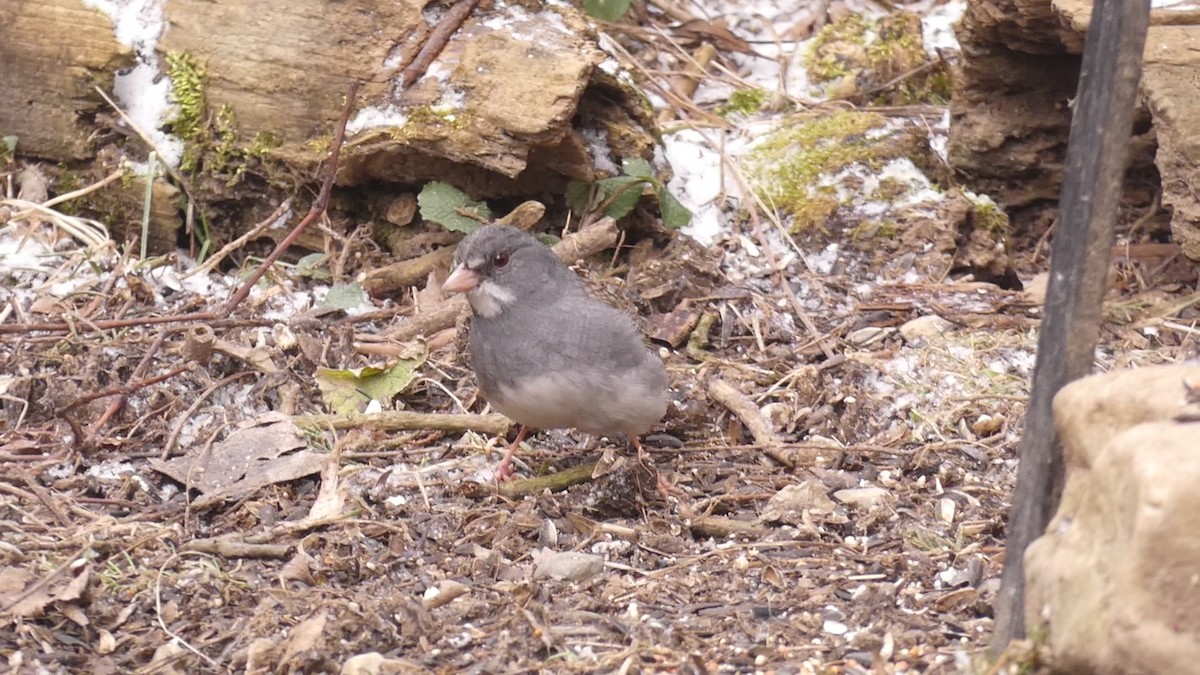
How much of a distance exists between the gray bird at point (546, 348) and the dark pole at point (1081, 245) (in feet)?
4.88

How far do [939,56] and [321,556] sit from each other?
3.98 meters

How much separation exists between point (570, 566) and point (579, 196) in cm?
198

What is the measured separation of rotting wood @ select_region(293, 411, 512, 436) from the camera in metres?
4.03

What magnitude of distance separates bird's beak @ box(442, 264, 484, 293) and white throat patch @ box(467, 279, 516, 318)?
0.02 metres

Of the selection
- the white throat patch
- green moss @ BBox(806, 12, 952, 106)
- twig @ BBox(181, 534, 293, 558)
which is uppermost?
green moss @ BBox(806, 12, 952, 106)

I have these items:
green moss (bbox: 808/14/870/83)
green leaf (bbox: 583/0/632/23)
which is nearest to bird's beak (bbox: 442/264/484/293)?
green leaf (bbox: 583/0/632/23)

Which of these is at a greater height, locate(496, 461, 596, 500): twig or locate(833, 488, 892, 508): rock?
locate(833, 488, 892, 508): rock

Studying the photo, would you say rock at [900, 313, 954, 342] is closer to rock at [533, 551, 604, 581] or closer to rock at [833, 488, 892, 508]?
rock at [833, 488, 892, 508]

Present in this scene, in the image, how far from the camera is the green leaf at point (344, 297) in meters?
4.63

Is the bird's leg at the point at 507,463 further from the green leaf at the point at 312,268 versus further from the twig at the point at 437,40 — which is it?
the twig at the point at 437,40

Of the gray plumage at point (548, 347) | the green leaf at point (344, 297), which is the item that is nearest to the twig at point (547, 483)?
the gray plumage at point (548, 347)

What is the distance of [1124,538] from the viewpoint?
193cm

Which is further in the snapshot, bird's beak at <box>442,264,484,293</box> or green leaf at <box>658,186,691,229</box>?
green leaf at <box>658,186,691,229</box>

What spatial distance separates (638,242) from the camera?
16.8 feet
